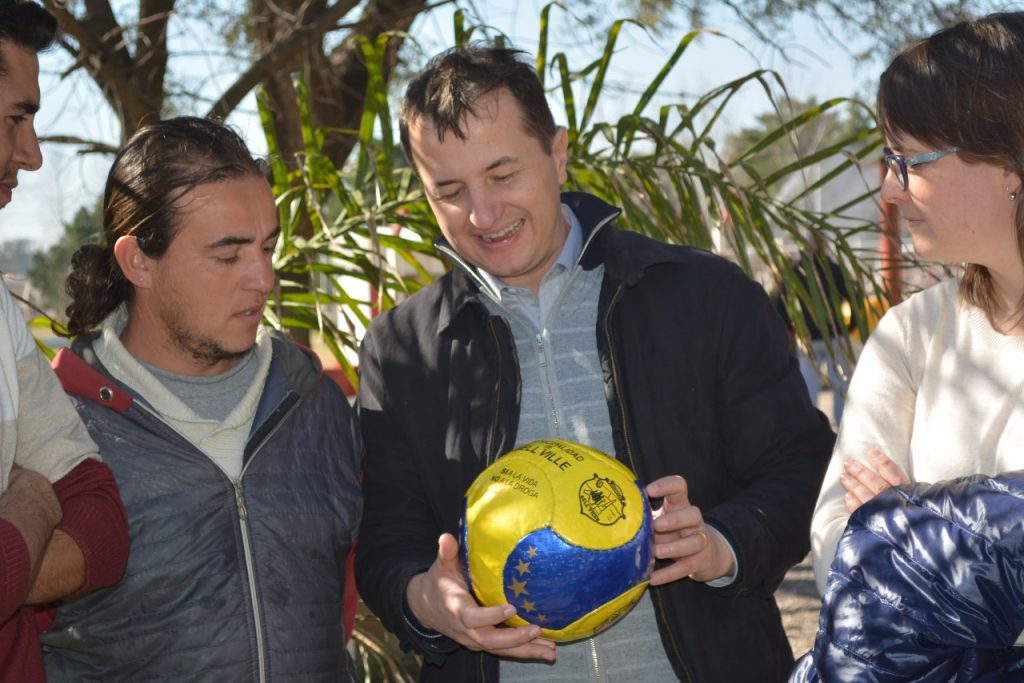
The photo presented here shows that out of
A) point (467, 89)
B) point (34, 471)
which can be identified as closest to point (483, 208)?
point (467, 89)

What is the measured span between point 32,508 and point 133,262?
2.62ft

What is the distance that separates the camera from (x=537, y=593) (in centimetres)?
206

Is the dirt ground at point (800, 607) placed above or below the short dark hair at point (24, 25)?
below

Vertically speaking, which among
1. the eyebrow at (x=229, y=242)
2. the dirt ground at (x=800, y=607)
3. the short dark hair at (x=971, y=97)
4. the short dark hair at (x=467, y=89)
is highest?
the short dark hair at (x=467, y=89)

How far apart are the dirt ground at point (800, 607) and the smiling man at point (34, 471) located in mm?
3590

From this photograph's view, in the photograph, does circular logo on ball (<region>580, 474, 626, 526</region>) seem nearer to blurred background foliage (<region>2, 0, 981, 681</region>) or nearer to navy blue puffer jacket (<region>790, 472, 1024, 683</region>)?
navy blue puffer jacket (<region>790, 472, 1024, 683</region>)

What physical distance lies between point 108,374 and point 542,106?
1.21 m

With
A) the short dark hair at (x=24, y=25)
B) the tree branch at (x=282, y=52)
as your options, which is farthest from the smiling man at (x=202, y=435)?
the tree branch at (x=282, y=52)

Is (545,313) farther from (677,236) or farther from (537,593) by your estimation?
(677,236)

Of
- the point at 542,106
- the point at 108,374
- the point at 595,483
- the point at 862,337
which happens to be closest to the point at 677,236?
the point at 862,337

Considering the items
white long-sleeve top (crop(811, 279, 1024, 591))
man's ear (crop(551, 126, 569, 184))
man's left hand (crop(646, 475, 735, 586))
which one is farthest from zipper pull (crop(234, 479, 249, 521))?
white long-sleeve top (crop(811, 279, 1024, 591))

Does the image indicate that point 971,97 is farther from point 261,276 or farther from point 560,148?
point 261,276

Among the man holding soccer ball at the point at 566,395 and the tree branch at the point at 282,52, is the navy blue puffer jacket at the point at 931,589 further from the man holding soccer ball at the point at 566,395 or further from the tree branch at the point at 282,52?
the tree branch at the point at 282,52

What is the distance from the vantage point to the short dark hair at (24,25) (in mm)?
2328
